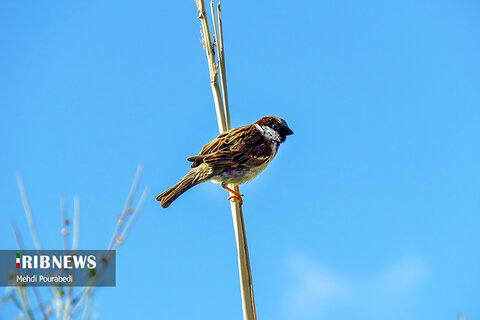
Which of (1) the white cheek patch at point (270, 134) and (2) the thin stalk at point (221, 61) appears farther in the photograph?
(1) the white cheek patch at point (270, 134)

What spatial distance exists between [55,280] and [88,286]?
0.18 m

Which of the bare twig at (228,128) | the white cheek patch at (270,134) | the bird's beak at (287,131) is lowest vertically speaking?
the bare twig at (228,128)

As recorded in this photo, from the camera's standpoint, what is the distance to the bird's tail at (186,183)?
14.1 ft

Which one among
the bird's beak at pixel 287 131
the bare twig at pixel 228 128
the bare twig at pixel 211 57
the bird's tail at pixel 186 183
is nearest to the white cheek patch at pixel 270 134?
the bird's beak at pixel 287 131

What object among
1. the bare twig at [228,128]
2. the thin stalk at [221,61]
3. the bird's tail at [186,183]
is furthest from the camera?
the bird's tail at [186,183]

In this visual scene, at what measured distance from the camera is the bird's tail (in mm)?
4297

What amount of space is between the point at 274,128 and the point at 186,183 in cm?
129

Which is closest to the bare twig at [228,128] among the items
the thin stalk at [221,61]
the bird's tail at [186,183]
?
the thin stalk at [221,61]

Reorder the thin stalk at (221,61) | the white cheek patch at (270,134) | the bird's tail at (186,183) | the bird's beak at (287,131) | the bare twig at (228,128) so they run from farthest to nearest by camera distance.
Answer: the bird's beak at (287,131) → the white cheek patch at (270,134) → the bird's tail at (186,183) → the thin stalk at (221,61) → the bare twig at (228,128)

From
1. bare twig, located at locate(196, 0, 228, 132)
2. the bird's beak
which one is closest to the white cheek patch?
the bird's beak

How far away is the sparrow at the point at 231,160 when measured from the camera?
14.3ft

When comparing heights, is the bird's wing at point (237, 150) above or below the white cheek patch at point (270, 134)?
below

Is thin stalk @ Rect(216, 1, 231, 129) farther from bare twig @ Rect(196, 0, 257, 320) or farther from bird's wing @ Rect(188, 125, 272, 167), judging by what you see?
bird's wing @ Rect(188, 125, 272, 167)

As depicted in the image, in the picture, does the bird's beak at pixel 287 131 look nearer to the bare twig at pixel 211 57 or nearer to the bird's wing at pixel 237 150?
the bird's wing at pixel 237 150
